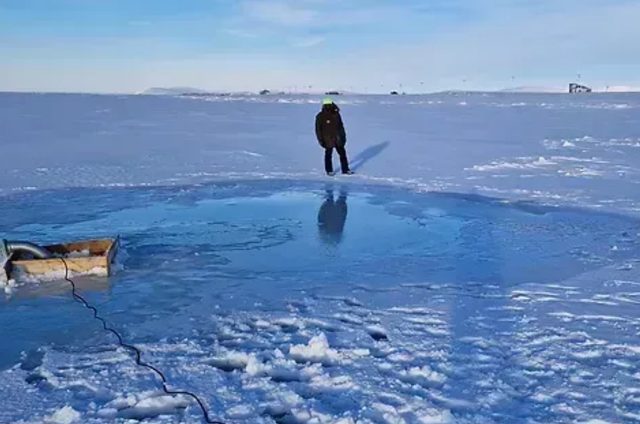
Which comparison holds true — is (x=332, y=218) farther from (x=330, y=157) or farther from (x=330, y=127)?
(x=330, y=157)

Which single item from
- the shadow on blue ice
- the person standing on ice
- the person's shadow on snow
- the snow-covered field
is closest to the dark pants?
the person standing on ice

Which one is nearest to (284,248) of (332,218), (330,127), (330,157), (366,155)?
(332,218)

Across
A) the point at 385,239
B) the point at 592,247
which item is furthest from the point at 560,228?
the point at 385,239

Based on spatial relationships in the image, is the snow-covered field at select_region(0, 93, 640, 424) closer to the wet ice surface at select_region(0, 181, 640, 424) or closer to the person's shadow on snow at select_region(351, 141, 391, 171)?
the wet ice surface at select_region(0, 181, 640, 424)

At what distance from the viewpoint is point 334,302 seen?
5.29 m

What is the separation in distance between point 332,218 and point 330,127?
393 cm

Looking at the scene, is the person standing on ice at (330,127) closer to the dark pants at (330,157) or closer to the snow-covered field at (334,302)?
the dark pants at (330,157)

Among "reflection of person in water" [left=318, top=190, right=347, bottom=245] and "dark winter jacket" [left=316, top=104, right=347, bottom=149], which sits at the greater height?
"dark winter jacket" [left=316, top=104, right=347, bottom=149]

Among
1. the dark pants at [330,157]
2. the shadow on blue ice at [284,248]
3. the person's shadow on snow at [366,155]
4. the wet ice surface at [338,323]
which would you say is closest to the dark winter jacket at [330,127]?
the dark pants at [330,157]

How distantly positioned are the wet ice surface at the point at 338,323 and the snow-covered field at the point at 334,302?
0.8 inches

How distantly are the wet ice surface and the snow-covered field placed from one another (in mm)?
20

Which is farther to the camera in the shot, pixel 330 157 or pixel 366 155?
pixel 366 155

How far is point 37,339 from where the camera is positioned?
14.6 ft

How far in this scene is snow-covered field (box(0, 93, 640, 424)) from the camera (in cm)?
358
